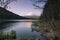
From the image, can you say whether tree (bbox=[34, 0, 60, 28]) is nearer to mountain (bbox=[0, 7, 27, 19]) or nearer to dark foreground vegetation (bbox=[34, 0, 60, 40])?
dark foreground vegetation (bbox=[34, 0, 60, 40])

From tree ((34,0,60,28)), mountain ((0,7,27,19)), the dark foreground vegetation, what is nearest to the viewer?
the dark foreground vegetation

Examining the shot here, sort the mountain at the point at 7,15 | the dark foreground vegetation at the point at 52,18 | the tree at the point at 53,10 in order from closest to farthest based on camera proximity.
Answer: the dark foreground vegetation at the point at 52,18
the tree at the point at 53,10
the mountain at the point at 7,15

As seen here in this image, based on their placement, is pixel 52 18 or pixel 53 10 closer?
pixel 53 10

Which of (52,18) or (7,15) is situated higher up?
(7,15)

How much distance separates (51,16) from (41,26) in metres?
1.46

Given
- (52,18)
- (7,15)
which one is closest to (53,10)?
(52,18)

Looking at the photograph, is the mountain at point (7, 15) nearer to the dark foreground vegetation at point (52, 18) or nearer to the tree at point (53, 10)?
the tree at point (53, 10)

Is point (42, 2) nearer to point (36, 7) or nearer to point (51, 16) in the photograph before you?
point (36, 7)

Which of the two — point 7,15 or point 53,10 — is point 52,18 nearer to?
point 53,10

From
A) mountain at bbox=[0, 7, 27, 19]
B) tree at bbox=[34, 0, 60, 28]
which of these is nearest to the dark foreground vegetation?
tree at bbox=[34, 0, 60, 28]

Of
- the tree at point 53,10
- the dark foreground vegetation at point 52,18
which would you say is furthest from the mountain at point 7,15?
the dark foreground vegetation at point 52,18

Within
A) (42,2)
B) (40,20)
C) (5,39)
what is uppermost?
(42,2)

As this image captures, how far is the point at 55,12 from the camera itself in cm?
672

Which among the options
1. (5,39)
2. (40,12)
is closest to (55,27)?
(40,12)
